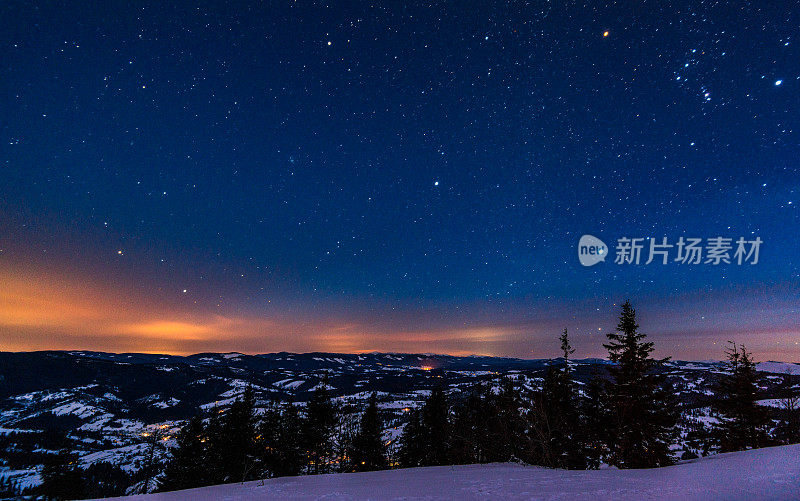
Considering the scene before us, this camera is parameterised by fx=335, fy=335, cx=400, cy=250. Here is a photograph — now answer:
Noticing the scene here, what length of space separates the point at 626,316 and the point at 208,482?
129 ft

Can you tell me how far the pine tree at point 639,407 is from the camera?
2044cm

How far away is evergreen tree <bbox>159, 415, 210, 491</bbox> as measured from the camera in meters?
30.7

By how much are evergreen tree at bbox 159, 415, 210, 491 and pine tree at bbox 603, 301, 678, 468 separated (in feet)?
115

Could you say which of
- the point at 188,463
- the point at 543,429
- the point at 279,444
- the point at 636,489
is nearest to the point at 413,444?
the point at 279,444

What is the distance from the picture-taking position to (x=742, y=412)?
25469mm

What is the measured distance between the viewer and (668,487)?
328 inches

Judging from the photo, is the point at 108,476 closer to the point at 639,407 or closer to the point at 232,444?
the point at 232,444

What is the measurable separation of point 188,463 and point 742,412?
46691 mm

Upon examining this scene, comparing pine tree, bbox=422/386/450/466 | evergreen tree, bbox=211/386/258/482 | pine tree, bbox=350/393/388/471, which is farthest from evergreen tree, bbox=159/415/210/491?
pine tree, bbox=422/386/450/466

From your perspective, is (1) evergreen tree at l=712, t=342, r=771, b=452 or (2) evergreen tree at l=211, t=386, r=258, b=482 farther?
(2) evergreen tree at l=211, t=386, r=258, b=482

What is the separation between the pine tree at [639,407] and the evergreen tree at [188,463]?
34927 millimetres

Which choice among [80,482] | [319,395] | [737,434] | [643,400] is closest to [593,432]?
[643,400]

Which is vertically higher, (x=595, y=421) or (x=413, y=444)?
(x=595, y=421)

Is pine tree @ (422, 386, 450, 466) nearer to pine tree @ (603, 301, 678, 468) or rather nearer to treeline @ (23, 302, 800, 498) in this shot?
treeline @ (23, 302, 800, 498)
